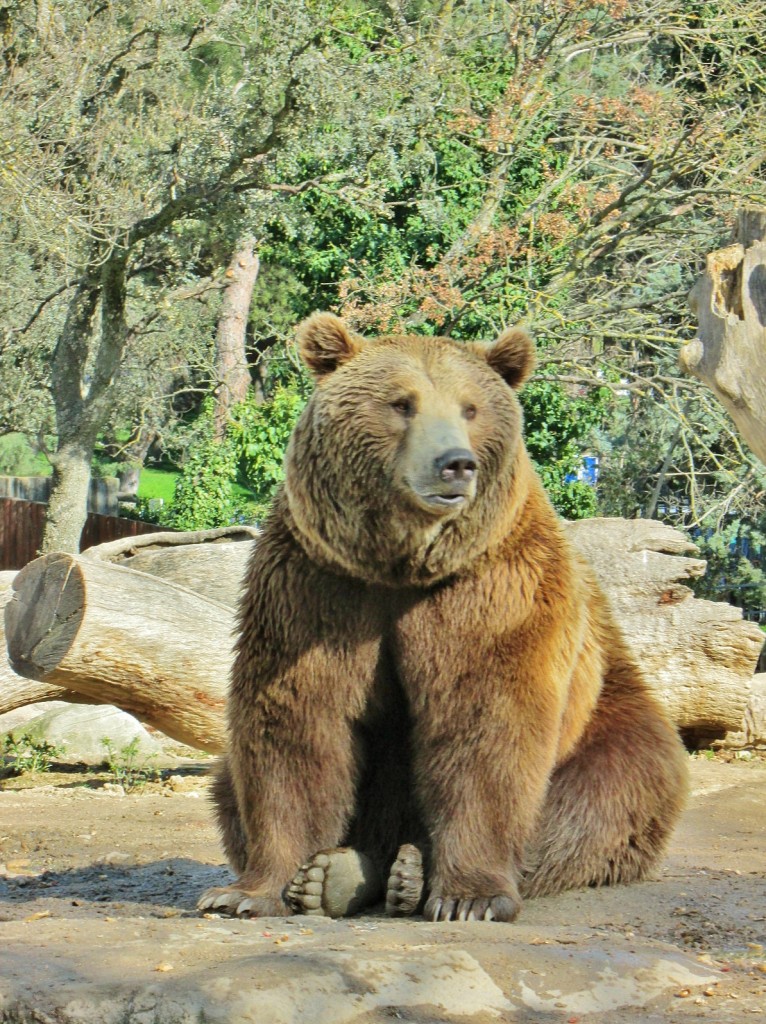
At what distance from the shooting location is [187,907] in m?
5.50

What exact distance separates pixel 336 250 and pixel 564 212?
2976mm

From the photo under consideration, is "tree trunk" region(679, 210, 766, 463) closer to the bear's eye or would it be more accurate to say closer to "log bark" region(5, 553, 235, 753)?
the bear's eye

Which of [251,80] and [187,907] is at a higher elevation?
[251,80]

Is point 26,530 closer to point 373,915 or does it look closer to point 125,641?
point 125,641

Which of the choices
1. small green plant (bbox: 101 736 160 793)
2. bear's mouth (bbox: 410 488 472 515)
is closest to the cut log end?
small green plant (bbox: 101 736 160 793)

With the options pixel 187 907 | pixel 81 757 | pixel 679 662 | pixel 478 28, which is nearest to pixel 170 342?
pixel 478 28

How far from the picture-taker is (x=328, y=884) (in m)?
4.57

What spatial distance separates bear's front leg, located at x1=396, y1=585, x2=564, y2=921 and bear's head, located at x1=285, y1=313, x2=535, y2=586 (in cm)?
21

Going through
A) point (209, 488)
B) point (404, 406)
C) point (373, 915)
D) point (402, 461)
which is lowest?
point (373, 915)

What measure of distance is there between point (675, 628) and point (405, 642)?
239 inches

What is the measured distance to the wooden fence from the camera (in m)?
18.5

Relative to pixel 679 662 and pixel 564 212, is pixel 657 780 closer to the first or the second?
pixel 679 662

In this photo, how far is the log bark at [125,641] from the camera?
8031mm

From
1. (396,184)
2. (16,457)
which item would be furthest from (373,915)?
(16,457)
